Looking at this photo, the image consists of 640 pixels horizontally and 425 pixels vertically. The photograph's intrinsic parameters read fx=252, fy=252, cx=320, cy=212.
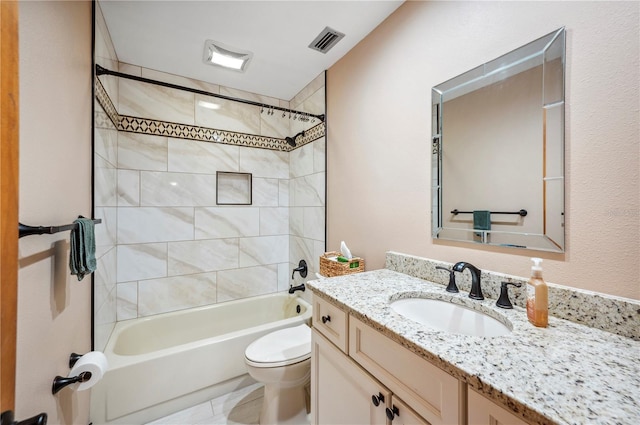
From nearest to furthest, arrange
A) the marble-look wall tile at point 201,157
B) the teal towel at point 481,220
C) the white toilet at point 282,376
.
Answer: the teal towel at point 481,220
the white toilet at point 282,376
the marble-look wall tile at point 201,157

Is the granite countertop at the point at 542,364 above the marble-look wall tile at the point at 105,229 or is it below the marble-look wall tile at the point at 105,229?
below

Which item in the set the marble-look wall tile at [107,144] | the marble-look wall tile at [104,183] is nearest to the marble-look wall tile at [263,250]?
the marble-look wall tile at [104,183]

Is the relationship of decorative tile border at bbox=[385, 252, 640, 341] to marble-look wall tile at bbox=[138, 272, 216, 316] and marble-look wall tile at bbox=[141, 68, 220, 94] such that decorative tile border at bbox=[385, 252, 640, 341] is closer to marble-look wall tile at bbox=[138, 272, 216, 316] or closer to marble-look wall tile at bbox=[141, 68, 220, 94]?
marble-look wall tile at bbox=[138, 272, 216, 316]

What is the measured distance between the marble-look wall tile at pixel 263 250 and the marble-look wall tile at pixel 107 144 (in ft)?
4.03

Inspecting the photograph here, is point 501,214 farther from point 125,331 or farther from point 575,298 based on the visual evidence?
point 125,331

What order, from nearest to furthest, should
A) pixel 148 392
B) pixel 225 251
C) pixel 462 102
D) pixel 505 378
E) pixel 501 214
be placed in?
pixel 505 378 < pixel 501 214 < pixel 462 102 < pixel 148 392 < pixel 225 251

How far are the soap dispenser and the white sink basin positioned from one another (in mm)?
127

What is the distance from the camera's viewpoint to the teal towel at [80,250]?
997 millimetres

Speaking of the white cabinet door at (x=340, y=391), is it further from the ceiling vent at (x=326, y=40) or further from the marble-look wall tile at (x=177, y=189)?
the ceiling vent at (x=326, y=40)

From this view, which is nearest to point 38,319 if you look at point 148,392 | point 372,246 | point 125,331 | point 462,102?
point 148,392

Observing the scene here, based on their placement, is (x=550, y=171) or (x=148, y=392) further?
(x=148, y=392)

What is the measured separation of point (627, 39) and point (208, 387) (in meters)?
2.64

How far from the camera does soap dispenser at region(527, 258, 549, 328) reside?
80 cm

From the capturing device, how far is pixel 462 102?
121 cm
